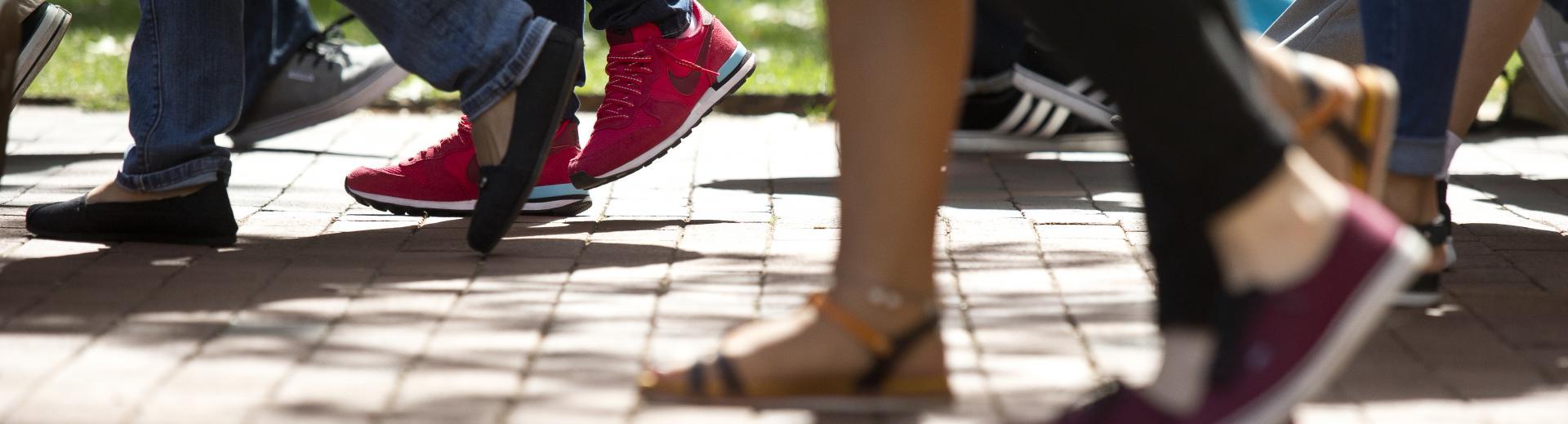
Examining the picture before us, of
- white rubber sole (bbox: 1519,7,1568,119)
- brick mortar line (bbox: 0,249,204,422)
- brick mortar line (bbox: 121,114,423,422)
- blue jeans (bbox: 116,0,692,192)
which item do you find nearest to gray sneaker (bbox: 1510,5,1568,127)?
white rubber sole (bbox: 1519,7,1568,119)

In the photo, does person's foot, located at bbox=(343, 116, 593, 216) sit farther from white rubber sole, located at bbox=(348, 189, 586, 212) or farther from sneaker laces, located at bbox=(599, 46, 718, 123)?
sneaker laces, located at bbox=(599, 46, 718, 123)

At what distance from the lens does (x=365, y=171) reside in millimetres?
3734

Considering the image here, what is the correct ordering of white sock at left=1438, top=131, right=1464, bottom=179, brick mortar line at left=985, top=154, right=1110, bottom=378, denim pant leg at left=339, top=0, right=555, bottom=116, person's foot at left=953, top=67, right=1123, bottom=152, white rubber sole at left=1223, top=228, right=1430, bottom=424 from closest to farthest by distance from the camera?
white rubber sole at left=1223, top=228, right=1430, bottom=424 → brick mortar line at left=985, top=154, right=1110, bottom=378 → white sock at left=1438, top=131, right=1464, bottom=179 → denim pant leg at left=339, top=0, right=555, bottom=116 → person's foot at left=953, top=67, right=1123, bottom=152

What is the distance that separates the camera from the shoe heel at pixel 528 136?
3051 millimetres

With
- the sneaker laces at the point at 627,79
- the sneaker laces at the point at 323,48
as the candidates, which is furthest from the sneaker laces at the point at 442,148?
the sneaker laces at the point at 323,48

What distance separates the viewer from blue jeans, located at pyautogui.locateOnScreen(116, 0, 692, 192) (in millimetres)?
3039

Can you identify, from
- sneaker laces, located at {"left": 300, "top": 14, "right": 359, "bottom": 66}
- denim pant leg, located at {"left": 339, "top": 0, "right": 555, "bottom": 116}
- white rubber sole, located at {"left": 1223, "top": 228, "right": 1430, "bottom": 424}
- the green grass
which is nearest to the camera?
white rubber sole, located at {"left": 1223, "top": 228, "right": 1430, "bottom": 424}

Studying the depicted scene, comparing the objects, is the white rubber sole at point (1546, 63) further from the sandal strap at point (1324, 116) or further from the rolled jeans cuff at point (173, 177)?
the rolled jeans cuff at point (173, 177)

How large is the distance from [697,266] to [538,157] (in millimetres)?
355

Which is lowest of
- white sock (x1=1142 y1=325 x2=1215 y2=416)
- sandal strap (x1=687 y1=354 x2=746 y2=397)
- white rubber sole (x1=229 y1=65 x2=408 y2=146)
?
white rubber sole (x1=229 y1=65 x2=408 y2=146)

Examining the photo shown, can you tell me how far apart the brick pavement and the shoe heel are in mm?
112

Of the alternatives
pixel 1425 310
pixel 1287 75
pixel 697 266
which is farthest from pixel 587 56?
pixel 1287 75

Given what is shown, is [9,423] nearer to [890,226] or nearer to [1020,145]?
[890,226]

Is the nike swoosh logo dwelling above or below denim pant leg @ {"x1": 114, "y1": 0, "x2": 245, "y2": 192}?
below
